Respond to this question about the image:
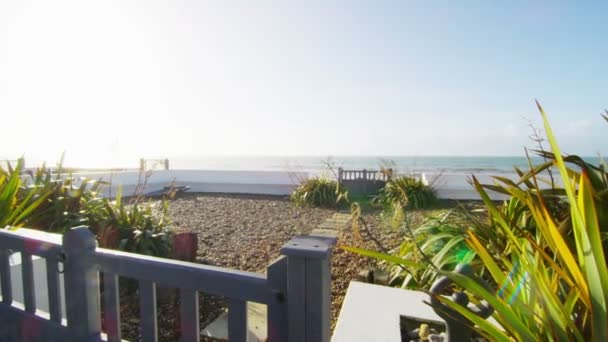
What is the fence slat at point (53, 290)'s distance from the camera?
1.61 meters

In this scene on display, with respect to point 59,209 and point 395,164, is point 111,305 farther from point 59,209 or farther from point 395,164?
point 395,164

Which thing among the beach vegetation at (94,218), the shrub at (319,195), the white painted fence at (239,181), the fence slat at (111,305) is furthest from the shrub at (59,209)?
the white painted fence at (239,181)

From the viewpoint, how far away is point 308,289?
0.97m

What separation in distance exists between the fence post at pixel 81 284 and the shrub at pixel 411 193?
6214 millimetres

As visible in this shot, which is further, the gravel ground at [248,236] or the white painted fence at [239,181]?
the white painted fence at [239,181]

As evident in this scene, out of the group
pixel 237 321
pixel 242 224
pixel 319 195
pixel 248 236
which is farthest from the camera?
pixel 319 195

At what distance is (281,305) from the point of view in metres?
1.05

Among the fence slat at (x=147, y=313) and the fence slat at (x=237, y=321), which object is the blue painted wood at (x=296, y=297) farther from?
Result: the fence slat at (x=147, y=313)

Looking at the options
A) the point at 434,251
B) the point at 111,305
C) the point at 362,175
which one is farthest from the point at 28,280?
the point at 362,175

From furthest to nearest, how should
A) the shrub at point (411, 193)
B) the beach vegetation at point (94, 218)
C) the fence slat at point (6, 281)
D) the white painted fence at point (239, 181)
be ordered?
the white painted fence at point (239, 181)
the shrub at point (411, 193)
the beach vegetation at point (94, 218)
the fence slat at point (6, 281)

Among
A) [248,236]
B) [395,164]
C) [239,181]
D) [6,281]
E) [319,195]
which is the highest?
[395,164]

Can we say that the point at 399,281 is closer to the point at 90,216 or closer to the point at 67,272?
the point at 67,272

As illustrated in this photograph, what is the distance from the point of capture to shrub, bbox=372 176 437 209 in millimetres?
7074

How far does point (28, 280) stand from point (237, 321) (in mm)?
1346
